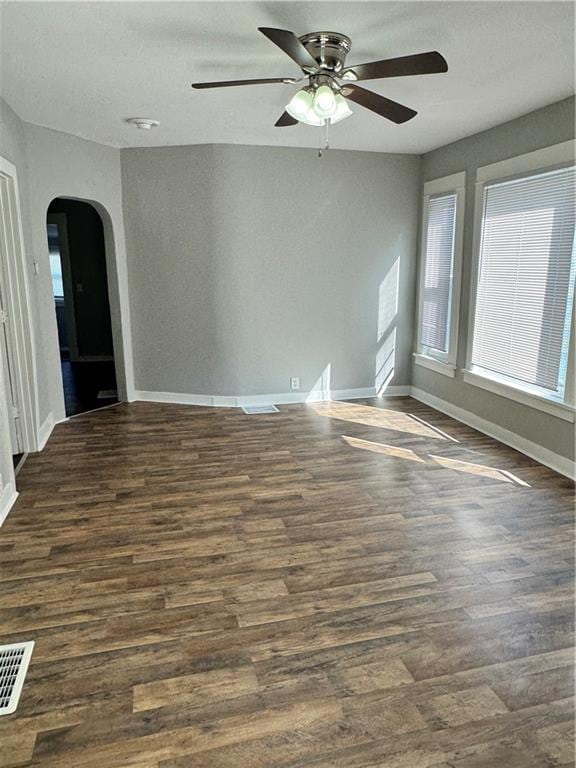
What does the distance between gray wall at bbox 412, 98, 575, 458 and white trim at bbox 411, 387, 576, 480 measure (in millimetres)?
40

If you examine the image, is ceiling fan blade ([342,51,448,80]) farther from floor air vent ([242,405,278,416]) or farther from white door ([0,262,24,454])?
floor air vent ([242,405,278,416])

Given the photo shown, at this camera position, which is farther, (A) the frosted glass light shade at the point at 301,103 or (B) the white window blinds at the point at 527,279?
(B) the white window blinds at the point at 527,279

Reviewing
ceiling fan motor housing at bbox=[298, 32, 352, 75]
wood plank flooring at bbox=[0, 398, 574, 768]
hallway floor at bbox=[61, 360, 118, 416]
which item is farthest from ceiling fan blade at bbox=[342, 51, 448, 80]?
hallway floor at bbox=[61, 360, 118, 416]

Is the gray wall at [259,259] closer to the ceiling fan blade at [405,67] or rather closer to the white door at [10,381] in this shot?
the white door at [10,381]

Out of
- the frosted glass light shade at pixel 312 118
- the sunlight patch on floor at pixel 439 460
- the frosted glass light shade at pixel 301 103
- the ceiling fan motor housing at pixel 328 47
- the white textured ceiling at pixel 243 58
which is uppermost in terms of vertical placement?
the white textured ceiling at pixel 243 58

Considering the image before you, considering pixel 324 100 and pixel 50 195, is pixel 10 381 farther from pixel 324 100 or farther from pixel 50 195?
pixel 324 100

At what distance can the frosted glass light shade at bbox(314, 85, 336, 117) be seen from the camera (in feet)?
8.09

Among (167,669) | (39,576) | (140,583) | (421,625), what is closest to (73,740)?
(167,669)

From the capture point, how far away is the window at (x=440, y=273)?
4910mm

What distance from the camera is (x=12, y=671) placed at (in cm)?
192

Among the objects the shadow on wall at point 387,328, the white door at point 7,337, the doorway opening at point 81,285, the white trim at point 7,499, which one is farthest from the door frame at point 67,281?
the white trim at point 7,499

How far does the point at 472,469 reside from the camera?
3.83 m

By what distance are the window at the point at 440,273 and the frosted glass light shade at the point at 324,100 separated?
2.64 meters

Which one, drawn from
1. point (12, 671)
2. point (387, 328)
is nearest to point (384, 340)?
point (387, 328)
